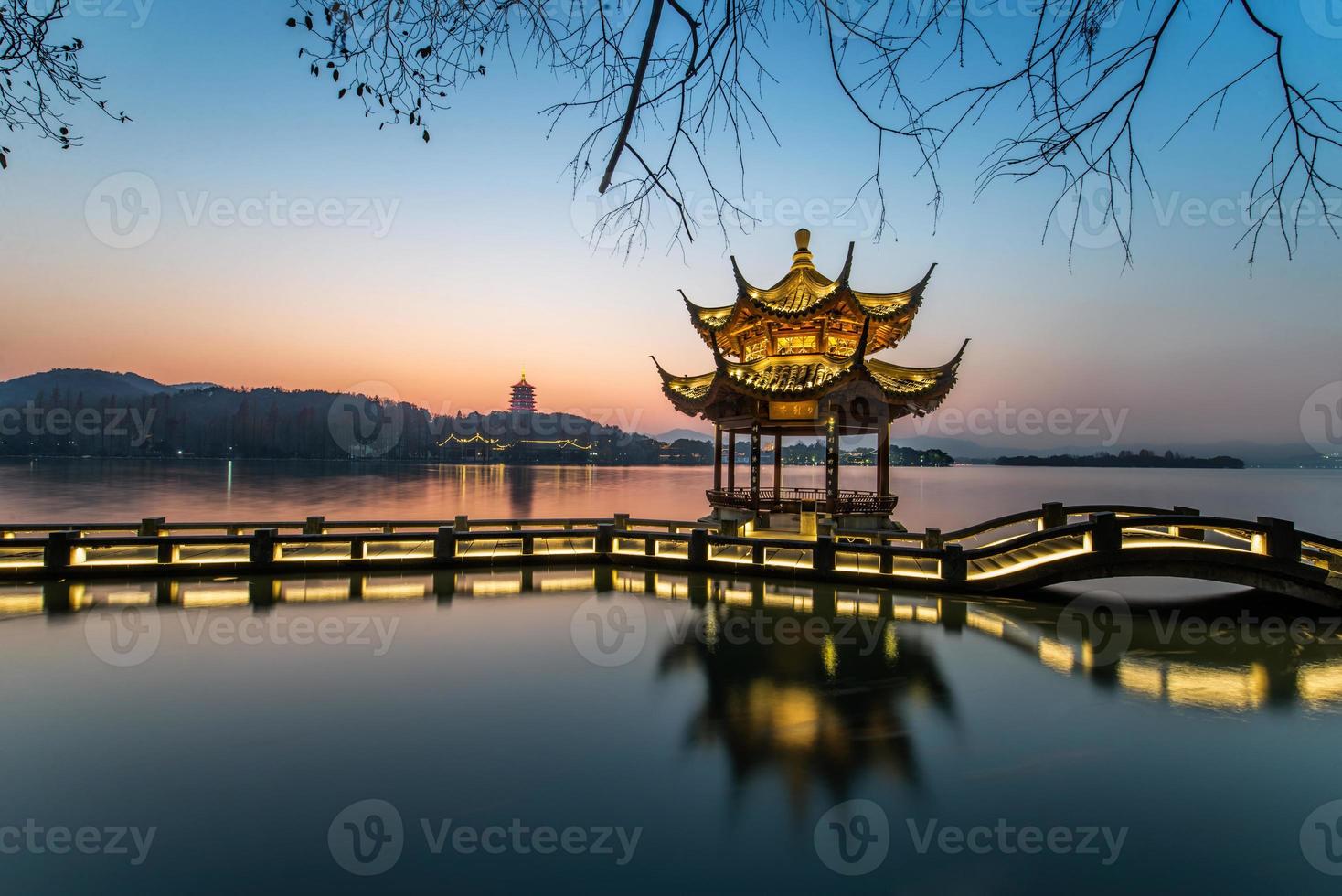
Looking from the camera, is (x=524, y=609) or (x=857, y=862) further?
(x=524, y=609)

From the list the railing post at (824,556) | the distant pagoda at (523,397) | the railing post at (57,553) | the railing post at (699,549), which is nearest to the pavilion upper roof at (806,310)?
the railing post at (699,549)

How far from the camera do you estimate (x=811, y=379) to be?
16672mm

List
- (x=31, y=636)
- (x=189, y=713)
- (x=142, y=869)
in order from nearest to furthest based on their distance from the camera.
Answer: (x=142, y=869) < (x=189, y=713) < (x=31, y=636)

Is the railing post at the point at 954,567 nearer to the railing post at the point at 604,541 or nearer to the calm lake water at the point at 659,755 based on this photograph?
the calm lake water at the point at 659,755

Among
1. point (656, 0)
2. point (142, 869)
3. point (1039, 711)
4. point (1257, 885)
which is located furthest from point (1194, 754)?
point (142, 869)

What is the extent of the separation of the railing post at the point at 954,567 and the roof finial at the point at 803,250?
12025 mm

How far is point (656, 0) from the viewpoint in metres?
2.22

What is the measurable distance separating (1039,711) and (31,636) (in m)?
14.2

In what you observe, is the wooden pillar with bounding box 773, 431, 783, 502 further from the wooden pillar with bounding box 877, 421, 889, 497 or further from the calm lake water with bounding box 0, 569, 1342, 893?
the calm lake water with bounding box 0, 569, 1342, 893

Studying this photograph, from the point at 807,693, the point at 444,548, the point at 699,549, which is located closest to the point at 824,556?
the point at 699,549

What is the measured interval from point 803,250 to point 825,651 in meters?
16.0

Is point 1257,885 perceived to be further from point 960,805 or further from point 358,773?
point 358,773

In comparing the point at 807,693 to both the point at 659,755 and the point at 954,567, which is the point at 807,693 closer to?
the point at 659,755

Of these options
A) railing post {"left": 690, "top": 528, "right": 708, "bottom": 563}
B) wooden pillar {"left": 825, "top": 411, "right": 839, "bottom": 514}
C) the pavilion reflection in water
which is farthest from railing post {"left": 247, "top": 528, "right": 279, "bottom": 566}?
wooden pillar {"left": 825, "top": 411, "right": 839, "bottom": 514}
